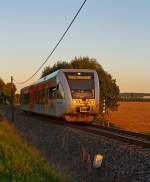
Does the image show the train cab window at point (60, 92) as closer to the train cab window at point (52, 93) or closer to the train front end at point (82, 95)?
the train front end at point (82, 95)

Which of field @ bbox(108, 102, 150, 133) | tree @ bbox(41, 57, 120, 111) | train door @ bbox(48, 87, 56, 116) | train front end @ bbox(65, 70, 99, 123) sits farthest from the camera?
tree @ bbox(41, 57, 120, 111)

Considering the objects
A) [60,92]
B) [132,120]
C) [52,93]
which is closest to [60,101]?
[60,92]

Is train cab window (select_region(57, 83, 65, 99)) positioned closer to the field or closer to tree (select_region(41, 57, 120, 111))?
the field

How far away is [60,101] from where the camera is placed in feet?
76.4

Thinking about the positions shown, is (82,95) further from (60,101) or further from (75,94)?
(60,101)

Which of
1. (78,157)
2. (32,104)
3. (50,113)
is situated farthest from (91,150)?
(32,104)

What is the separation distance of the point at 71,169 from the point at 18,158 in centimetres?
194

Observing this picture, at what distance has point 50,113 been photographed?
26.2 meters

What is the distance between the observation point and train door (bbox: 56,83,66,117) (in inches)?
899

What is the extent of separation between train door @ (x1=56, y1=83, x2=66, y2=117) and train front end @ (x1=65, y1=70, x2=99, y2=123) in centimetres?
38

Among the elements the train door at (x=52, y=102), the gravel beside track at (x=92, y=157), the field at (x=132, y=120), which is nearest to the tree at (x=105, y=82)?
the field at (x=132, y=120)

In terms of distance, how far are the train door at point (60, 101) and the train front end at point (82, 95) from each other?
380mm

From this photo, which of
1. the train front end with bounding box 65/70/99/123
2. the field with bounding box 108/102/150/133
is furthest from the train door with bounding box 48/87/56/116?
the field with bounding box 108/102/150/133

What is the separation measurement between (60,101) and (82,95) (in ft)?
4.04
